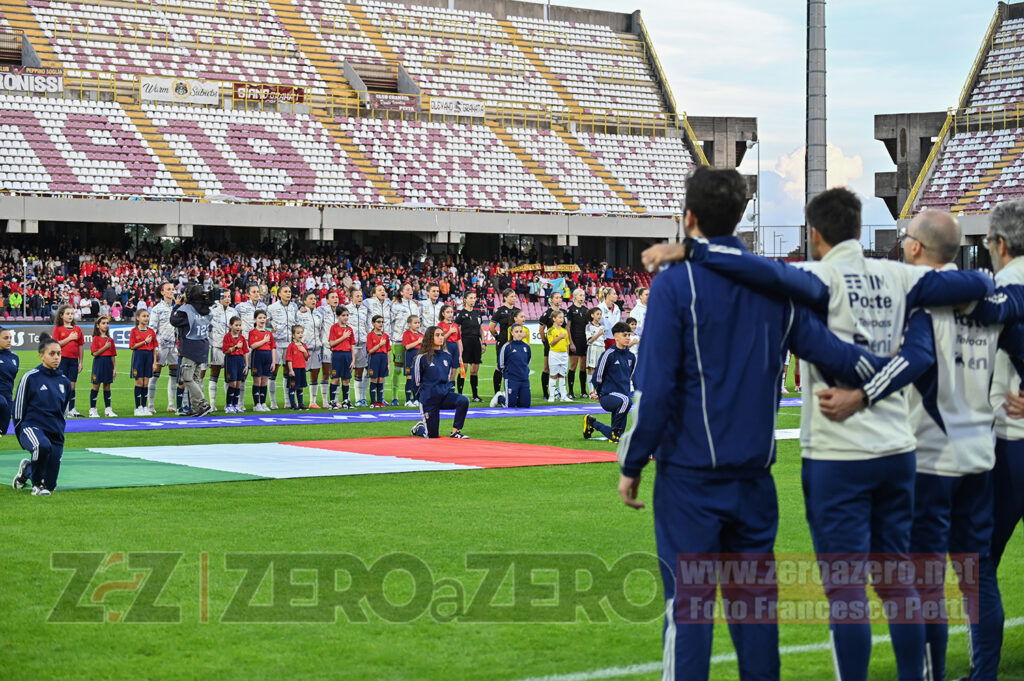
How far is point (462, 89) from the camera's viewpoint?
54875mm

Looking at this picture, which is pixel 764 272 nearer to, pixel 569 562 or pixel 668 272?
pixel 668 272

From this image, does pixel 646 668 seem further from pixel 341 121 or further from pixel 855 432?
pixel 341 121

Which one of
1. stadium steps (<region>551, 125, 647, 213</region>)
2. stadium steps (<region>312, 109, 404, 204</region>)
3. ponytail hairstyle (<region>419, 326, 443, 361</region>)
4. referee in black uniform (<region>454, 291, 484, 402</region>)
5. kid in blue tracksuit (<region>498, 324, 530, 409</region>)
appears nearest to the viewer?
ponytail hairstyle (<region>419, 326, 443, 361</region>)

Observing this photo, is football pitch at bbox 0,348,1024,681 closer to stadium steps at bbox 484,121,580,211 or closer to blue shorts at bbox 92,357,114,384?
blue shorts at bbox 92,357,114,384

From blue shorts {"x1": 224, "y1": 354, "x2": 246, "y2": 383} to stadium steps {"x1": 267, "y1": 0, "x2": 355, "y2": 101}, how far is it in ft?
103

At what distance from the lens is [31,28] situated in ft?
157

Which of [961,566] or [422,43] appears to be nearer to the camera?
[961,566]

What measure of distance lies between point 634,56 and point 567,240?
14436mm

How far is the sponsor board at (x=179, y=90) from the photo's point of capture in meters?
47.1

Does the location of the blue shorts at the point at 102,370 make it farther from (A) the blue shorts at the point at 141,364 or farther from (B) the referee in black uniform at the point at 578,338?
(B) the referee in black uniform at the point at 578,338

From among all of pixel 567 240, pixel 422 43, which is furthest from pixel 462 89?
pixel 567 240

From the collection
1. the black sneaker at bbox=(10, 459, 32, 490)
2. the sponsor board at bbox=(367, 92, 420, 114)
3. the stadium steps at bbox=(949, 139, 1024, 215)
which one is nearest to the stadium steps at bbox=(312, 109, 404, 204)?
the sponsor board at bbox=(367, 92, 420, 114)

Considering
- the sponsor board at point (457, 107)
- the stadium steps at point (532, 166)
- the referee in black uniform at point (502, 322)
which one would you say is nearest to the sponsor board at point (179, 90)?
the sponsor board at point (457, 107)

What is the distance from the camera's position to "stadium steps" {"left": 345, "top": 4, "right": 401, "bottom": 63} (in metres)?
54.8
